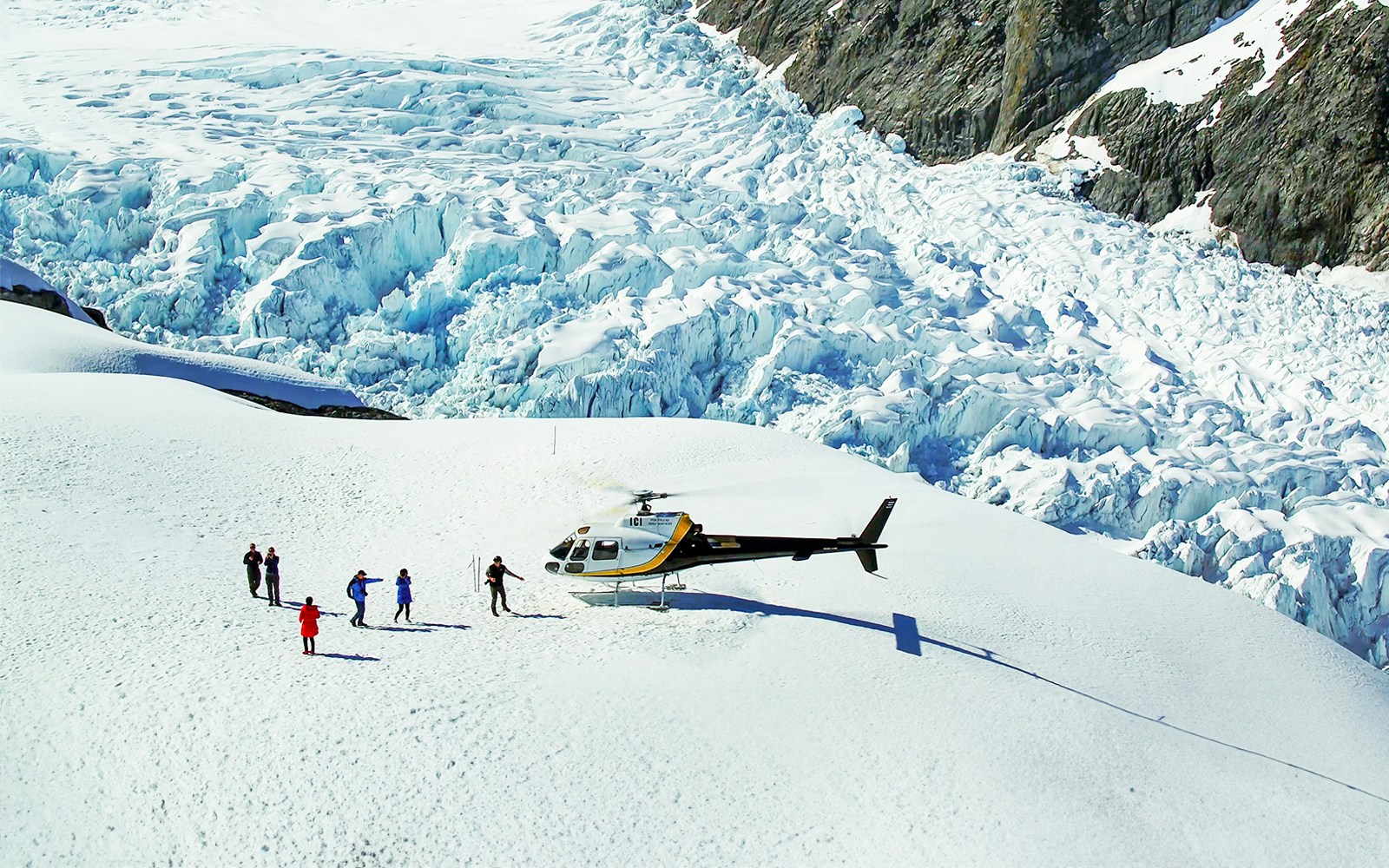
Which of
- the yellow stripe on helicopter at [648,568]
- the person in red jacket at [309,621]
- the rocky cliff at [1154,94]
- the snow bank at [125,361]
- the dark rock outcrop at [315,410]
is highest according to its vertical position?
the rocky cliff at [1154,94]

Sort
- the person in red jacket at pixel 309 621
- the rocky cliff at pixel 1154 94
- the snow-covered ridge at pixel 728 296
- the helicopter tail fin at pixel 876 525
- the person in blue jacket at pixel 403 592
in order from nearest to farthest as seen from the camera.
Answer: the person in red jacket at pixel 309 621 → the person in blue jacket at pixel 403 592 → the helicopter tail fin at pixel 876 525 → the snow-covered ridge at pixel 728 296 → the rocky cliff at pixel 1154 94

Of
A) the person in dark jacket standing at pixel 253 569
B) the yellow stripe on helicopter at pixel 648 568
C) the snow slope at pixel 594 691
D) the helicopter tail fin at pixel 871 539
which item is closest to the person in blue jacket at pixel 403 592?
the snow slope at pixel 594 691

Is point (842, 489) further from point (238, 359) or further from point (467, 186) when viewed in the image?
point (467, 186)

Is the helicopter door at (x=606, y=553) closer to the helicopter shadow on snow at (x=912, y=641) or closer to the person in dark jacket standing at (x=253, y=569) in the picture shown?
the helicopter shadow on snow at (x=912, y=641)

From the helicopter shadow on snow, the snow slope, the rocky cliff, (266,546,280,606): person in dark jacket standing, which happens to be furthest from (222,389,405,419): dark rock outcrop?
the rocky cliff

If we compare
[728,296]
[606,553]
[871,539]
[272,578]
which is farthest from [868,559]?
[728,296]
